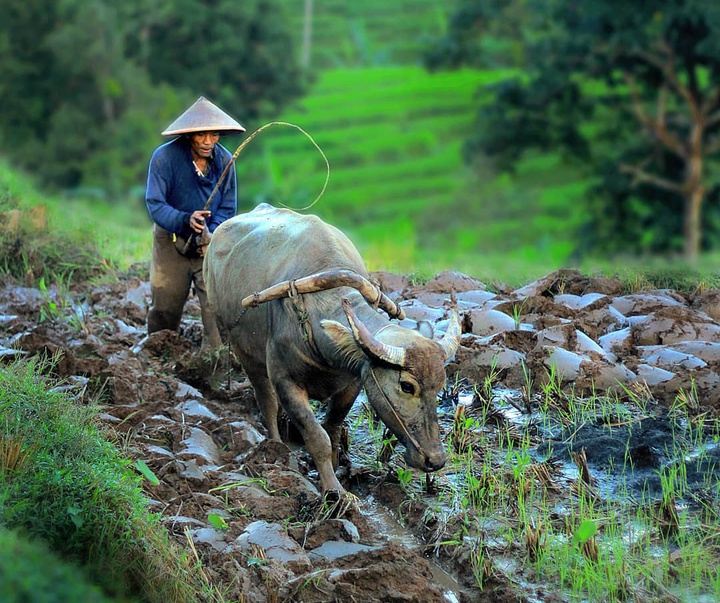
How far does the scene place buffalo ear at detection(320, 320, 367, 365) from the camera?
4.42 meters

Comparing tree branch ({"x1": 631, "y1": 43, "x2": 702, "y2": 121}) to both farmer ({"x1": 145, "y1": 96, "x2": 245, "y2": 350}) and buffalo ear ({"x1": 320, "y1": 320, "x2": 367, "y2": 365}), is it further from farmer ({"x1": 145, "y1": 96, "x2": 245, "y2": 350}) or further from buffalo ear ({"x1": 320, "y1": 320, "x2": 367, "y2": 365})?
buffalo ear ({"x1": 320, "y1": 320, "x2": 367, "y2": 365})

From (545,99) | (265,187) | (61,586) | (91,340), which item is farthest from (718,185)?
(61,586)

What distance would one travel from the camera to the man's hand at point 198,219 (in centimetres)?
598

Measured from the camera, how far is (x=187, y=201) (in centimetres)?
623

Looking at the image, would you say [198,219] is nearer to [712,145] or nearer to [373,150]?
[712,145]

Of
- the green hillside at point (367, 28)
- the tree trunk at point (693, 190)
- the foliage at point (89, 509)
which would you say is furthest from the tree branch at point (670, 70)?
the green hillside at point (367, 28)

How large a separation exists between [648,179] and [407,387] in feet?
48.2

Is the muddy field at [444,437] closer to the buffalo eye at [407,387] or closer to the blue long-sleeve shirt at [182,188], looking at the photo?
the buffalo eye at [407,387]

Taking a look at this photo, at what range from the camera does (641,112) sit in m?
18.3

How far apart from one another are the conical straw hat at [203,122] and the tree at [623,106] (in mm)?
12446

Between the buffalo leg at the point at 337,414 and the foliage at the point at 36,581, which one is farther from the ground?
the foliage at the point at 36,581

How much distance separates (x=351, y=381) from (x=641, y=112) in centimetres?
1497

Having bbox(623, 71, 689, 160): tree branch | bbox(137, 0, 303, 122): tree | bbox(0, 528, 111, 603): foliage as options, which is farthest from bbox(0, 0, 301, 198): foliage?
bbox(0, 528, 111, 603): foliage

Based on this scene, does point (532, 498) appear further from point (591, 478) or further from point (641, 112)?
point (641, 112)
